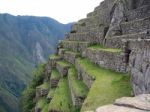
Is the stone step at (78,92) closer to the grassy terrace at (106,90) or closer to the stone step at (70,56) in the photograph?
the grassy terrace at (106,90)

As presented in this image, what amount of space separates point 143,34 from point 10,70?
151436 millimetres

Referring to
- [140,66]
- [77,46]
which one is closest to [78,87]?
[140,66]

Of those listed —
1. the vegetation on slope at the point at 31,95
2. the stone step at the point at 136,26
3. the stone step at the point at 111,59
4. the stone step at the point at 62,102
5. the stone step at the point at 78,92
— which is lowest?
the vegetation on slope at the point at 31,95

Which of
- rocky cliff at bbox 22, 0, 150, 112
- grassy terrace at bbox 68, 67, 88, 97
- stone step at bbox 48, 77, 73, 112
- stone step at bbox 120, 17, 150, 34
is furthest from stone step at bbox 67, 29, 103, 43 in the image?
stone step at bbox 48, 77, 73, 112

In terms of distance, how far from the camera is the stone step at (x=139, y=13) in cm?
2543

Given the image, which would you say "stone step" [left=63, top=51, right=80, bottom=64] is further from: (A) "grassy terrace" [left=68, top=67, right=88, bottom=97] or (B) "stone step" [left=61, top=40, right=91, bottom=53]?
(A) "grassy terrace" [left=68, top=67, right=88, bottom=97]

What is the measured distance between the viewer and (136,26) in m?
23.5

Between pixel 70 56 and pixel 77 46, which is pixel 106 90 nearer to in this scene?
pixel 70 56

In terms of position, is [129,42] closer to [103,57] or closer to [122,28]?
[103,57]

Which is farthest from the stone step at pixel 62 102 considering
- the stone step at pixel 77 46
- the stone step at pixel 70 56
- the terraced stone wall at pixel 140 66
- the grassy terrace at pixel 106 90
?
the terraced stone wall at pixel 140 66

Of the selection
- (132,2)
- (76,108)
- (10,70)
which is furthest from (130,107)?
(10,70)

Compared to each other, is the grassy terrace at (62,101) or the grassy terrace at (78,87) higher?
A: the grassy terrace at (78,87)

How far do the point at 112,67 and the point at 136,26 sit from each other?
4.28 m

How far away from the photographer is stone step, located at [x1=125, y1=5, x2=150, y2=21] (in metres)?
25.4
